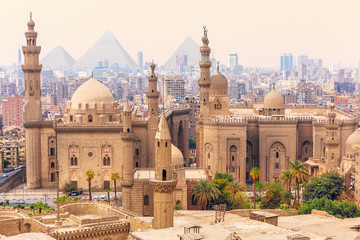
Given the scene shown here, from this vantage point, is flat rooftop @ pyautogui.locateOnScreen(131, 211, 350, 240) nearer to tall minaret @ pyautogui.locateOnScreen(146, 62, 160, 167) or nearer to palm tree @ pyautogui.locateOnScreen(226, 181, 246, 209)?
palm tree @ pyautogui.locateOnScreen(226, 181, 246, 209)

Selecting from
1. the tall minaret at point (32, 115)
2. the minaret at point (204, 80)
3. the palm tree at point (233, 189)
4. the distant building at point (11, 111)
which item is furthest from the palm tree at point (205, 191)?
the distant building at point (11, 111)

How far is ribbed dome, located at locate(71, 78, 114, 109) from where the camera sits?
59.9 m

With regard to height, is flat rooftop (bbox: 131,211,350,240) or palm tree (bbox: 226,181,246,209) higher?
palm tree (bbox: 226,181,246,209)

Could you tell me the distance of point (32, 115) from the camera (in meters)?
59.6

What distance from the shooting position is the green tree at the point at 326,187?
48.9 metres

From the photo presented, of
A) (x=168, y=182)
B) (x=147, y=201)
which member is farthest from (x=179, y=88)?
(x=168, y=182)

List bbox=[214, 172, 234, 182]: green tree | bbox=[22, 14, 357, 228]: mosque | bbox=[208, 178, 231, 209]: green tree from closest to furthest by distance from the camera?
bbox=[208, 178, 231, 209]: green tree < bbox=[214, 172, 234, 182]: green tree < bbox=[22, 14, 357, 228]: mosque

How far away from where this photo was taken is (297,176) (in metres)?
49.8

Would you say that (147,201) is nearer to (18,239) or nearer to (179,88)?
(18,239)

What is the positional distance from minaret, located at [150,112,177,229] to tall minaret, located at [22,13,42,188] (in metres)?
26.0

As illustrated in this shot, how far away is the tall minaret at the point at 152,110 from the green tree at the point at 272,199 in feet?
39.7

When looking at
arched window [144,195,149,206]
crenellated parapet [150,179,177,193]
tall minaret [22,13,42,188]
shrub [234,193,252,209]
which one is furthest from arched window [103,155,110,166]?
crenellated parapet [150,179,177,193]

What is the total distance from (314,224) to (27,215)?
16763 mm

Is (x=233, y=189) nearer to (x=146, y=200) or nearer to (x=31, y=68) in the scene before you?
(x=146, y=200)
